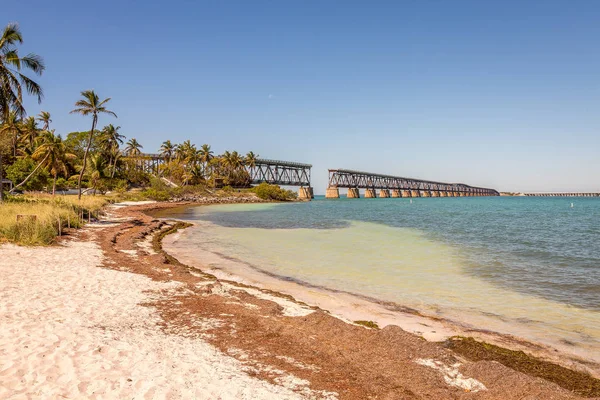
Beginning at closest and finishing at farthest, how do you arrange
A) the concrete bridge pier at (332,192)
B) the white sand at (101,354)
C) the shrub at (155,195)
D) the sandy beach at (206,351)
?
the white sand at (101,354) → the sandy beach at (206,351) → the shrub at (155,195) → the concrete bridge pier at (332,192)

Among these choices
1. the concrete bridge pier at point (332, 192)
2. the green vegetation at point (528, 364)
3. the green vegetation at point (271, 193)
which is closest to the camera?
the green vegetation at point (528, 364)

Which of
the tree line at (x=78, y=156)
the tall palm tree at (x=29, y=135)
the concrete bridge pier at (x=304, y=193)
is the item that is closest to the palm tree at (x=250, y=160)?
the tree line at (x=78, y=156)

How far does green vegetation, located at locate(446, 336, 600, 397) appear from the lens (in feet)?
19.9

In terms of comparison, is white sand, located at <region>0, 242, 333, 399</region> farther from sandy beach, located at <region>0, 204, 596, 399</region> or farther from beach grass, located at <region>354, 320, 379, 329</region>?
beach grass, located at <region>354, 320, 379, 329</region>

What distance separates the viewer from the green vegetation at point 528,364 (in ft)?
19.9

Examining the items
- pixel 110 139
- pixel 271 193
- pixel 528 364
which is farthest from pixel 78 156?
pixel 528 364

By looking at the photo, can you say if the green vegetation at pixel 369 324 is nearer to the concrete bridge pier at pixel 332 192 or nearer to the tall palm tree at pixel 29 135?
the tall palm tree at pixel 29 135

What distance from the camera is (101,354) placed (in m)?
5.98

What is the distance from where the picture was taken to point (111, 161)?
77.8 metres

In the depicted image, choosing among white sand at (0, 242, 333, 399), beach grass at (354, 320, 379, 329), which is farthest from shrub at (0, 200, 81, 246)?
beach grass at (354, 320, 379, 329)

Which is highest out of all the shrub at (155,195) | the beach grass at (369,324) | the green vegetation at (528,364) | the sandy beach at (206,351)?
the shrub at (155,195)

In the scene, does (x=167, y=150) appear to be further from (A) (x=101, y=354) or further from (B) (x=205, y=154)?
(A) (x=101, y=354)

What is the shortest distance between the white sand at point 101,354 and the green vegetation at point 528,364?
389cm

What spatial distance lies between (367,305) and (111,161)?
79561 mm
